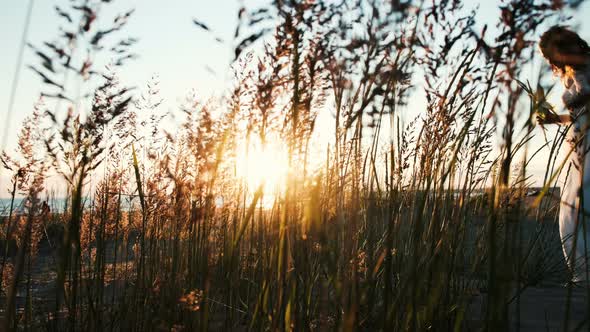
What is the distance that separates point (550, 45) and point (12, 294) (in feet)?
→ 4.61

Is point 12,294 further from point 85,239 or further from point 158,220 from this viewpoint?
point 158,220

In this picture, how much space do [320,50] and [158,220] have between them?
5.41ft

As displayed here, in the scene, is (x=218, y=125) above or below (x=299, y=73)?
below

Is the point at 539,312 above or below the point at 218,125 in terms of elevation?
below

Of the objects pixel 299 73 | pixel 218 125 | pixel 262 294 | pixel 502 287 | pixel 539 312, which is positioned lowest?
pixel 539 312

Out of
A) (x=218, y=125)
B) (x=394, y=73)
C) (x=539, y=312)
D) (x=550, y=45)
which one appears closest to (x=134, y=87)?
(x=218, y=125)

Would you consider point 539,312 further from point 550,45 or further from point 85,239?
point 85,239

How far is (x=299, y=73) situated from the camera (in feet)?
4.12

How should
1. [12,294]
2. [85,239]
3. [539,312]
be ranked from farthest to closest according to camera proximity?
1. [539,312]
2. [85,239]
3. [12,294]

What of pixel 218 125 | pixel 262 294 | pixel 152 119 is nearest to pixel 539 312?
pixel 262 294

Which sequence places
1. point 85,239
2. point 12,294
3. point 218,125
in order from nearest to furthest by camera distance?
point 12,294 → point 218,125 → point 85,239

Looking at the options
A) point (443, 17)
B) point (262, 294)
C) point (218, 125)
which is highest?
point (443, 17)

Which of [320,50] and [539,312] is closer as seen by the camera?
[320,50]

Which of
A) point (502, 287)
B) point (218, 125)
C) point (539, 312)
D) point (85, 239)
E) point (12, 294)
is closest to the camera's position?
point (502, 287)
